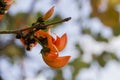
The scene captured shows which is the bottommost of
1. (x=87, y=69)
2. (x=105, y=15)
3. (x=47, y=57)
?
(x=87, y=69)

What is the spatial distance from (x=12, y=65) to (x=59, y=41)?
1.53 m

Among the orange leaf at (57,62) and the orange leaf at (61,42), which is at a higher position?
the orange leaf at (61,42)

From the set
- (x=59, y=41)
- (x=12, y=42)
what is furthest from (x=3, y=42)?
(x=59, y=41)

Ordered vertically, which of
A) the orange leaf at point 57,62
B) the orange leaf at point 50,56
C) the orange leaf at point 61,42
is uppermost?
the orange leaf at point 61,42

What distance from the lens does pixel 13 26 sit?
91.4 inches

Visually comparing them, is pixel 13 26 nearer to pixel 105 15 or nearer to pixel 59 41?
pixel 105 15

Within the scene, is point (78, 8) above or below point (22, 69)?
above

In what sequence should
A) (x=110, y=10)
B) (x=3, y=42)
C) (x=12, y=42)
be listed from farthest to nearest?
(x=12, y=42) → (x=3, y=42) → (x=110, y=10)

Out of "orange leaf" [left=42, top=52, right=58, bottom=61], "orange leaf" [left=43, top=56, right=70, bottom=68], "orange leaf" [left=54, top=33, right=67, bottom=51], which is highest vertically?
"orange leaf" [left=54, top=33, right=67, bottom=51]

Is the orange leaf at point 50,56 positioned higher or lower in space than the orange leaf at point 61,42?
lower

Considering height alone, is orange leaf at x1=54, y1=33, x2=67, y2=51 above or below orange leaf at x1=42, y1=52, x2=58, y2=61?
above

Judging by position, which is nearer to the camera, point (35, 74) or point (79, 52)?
point (35, 74)

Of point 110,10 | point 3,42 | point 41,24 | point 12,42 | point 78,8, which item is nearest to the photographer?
point 41,24

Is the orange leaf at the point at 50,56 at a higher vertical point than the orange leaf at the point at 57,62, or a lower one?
higher
